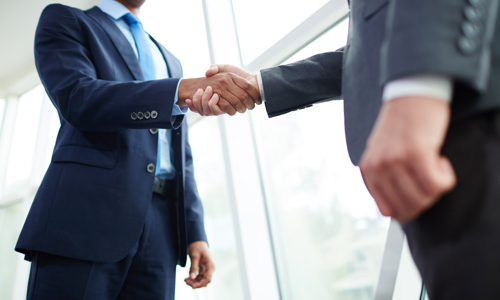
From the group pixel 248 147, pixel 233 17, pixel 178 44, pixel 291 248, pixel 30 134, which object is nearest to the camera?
pixel 291 248

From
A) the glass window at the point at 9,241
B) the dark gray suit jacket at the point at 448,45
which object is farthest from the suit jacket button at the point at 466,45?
the glass window at the point at 9,241

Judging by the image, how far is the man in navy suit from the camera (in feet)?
3.18

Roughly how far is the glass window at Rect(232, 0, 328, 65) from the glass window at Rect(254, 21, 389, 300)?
0.21m

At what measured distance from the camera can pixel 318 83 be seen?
3.19ft

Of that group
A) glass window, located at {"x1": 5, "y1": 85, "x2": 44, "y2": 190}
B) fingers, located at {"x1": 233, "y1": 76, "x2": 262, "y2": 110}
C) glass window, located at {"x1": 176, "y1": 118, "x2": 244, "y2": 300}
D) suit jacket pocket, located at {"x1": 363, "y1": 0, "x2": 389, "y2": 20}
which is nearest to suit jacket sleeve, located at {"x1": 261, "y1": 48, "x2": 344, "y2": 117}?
fingers, located at {"x1": 233, "y1": 76, "x2": 262, "y2": 110}

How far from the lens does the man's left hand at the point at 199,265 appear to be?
1.32m

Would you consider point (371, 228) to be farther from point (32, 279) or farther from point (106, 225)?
point (32, 279)

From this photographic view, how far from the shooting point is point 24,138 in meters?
4.55

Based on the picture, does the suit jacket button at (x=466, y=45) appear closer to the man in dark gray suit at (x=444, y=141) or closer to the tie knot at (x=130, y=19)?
the man in dark gray suit at (x=444, y=141)

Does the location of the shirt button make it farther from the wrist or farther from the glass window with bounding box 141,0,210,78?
the glass window with bounding box 141,0,210,78

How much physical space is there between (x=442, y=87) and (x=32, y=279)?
1.08 metres

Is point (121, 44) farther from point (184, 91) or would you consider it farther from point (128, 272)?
point (128, 272)

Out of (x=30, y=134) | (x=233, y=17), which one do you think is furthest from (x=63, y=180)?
(x=30, y=134)

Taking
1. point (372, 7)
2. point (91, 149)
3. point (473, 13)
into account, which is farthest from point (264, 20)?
point (473, 13)
